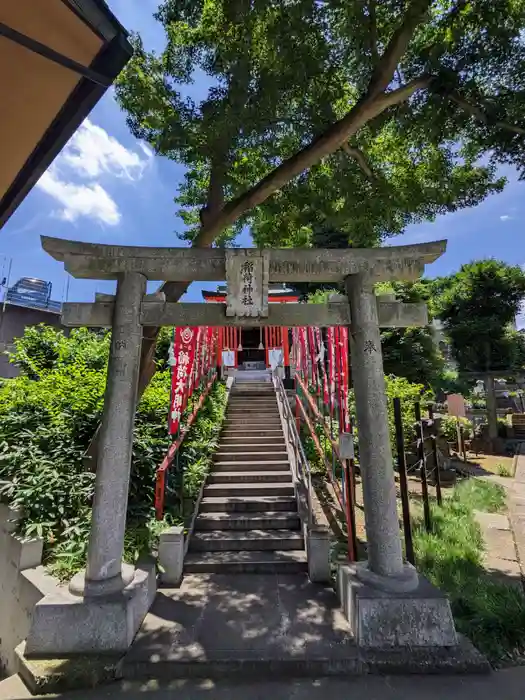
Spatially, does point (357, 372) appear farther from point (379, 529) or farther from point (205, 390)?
point (205, 390)

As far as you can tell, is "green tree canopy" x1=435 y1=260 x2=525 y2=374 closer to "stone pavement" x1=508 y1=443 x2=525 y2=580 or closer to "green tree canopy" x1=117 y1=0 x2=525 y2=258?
"stone pavement" x1=508 y1=443 x2=525 y2=580

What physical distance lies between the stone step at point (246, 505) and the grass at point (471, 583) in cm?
236

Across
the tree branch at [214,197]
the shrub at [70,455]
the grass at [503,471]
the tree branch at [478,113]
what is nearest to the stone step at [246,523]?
the shrub at [70,455]

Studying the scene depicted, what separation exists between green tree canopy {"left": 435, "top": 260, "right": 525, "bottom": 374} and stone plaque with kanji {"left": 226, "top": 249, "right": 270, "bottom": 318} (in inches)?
739

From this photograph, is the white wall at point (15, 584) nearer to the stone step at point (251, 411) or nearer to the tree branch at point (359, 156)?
the stone step at point (251, 411)

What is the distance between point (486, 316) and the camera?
19625 mm

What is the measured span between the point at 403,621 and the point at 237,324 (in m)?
3.64

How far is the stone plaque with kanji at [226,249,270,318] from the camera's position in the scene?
14.8 ft

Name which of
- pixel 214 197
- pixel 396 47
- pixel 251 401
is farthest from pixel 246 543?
pixel 396 47

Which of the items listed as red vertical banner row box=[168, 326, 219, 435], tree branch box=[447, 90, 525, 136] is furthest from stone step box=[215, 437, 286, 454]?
tree branch box=[447, 90, 525, 136]

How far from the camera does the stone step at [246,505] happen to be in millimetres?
6789

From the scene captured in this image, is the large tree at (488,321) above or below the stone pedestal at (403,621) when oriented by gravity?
above

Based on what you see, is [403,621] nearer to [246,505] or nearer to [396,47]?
[246,505]

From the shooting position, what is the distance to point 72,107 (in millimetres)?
3074
